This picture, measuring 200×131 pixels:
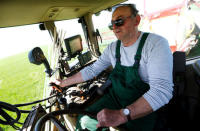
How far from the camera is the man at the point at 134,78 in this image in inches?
33.5

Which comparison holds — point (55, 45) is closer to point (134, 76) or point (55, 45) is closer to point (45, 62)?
point (45, 62)

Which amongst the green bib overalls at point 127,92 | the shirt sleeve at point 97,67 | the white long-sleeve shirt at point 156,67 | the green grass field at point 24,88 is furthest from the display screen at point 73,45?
the white long-sleeve shirt at point 156,67

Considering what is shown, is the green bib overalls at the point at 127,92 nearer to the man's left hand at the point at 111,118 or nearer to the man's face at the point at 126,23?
the man's face at the point at 126,23

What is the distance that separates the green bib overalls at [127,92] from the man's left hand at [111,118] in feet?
0.86

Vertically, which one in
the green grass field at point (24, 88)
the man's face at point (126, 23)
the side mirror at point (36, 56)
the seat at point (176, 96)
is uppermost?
the man's face at point (126, 23)

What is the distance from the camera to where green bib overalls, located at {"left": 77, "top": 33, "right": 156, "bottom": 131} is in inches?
40.4

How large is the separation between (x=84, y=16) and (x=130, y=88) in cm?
235

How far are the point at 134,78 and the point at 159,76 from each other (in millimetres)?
246

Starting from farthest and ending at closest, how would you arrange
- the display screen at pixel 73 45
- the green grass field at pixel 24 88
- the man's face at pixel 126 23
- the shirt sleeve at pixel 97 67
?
the green grass field at pixel 24 88 → the display screen at pixel 73 45 → the shirt sleeve at pixel 97 67 → the man's face at pixel 126 23

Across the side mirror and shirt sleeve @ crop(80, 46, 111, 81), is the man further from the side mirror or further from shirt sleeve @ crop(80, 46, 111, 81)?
the side mirror

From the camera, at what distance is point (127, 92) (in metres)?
1.14

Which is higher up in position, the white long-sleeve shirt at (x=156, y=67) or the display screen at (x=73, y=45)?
the display screen at (x=73, y=45)

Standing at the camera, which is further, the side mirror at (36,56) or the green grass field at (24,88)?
the green grass field at (24,88)

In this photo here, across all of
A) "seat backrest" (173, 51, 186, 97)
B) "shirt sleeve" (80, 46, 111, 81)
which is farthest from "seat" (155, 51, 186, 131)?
"shirt sleeve" (80, 46, 111, 81)
